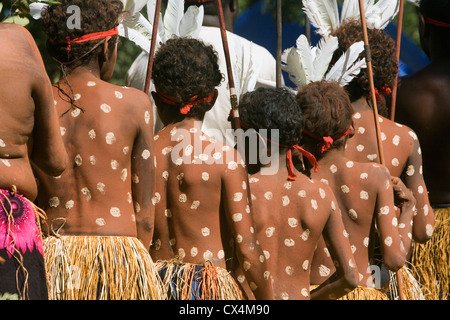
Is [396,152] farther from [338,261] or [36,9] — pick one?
[36,9]

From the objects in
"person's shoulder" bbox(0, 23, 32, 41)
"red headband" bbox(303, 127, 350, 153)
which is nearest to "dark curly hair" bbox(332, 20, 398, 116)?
"red headband" bbox(303, 127, 350, 153)

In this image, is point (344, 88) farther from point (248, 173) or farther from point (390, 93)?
point (248, 173)

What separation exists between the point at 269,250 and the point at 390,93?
1.46m

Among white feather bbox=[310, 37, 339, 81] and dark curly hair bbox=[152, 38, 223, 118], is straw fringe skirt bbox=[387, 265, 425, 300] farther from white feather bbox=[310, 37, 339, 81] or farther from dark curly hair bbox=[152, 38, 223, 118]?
dark curly hair bbox=[152, 38, 223, 118]

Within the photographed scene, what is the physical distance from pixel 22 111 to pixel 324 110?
5.29ft

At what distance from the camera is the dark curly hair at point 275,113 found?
402 centimetres

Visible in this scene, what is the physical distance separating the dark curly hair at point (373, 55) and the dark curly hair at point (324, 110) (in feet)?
1.51

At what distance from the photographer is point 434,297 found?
5.23 metres

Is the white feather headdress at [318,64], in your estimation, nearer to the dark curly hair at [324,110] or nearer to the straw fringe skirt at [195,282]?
the dark curly hair at [324,110]

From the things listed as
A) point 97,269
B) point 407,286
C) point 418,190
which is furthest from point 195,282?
point 418,190

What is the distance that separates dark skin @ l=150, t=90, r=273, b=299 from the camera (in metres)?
3.77

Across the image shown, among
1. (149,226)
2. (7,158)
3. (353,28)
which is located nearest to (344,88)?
(353,28)

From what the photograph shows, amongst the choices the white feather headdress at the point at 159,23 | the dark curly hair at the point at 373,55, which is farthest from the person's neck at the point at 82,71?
the dark curly hair at the point at 373,55

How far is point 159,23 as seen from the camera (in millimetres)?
4352
